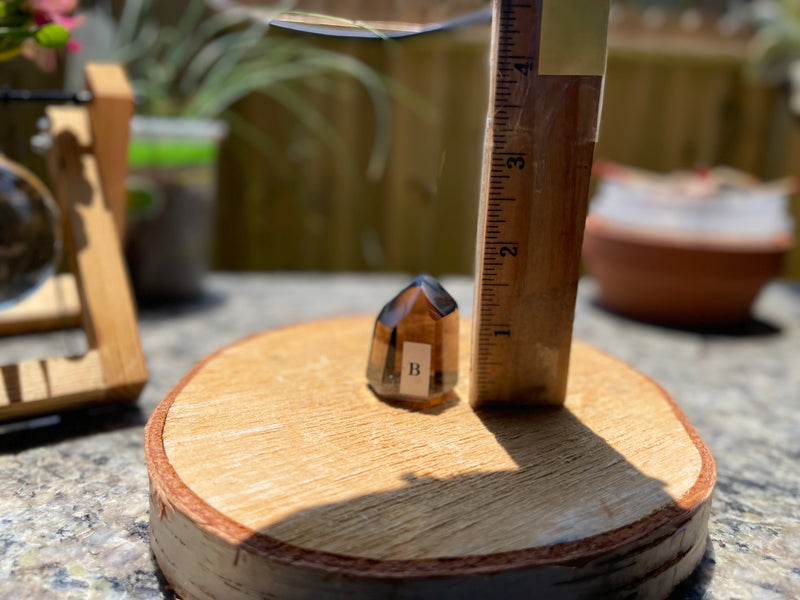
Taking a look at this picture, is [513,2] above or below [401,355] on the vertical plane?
above

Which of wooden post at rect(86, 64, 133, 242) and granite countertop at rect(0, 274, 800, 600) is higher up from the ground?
wooden post at rect(86, 64, 133, 242)

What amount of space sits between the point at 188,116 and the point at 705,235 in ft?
3.70

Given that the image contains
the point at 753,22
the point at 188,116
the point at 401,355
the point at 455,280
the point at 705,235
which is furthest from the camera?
the point at 753,22

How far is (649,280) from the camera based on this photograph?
4.06 feet

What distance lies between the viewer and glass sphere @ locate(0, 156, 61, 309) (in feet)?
2.45

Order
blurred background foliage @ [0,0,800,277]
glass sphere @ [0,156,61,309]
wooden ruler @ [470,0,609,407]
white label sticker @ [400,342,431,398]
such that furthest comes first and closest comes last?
blurred background foliage @ [0,0,800,277] → glass sphere @ [0,156,61,309] → white label sticker @ [400,342,431,398] → wooden ruler @ [470,0,609,407]

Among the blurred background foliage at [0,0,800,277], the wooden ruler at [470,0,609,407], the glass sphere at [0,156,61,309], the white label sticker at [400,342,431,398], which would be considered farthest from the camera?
the blurred background foliage at [0,0,800,277]

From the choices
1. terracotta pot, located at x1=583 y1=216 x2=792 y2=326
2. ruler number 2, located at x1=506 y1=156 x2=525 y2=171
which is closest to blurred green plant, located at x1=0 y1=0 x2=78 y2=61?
ruler number 2, located at x1=506 y1=156 x2=525 y2=171

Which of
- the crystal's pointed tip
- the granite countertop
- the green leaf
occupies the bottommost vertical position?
the granite countertop

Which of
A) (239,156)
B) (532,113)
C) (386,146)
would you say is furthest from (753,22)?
(532,113)

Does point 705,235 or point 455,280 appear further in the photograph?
point 455,280

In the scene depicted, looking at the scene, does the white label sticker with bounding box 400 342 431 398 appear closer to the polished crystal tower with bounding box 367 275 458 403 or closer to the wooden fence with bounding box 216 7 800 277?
the polished crystal tower with bounding box 367 275 458 403

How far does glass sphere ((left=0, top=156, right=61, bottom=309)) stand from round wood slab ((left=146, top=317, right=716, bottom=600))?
31 cm

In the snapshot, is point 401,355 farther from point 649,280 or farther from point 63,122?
point 649,280
